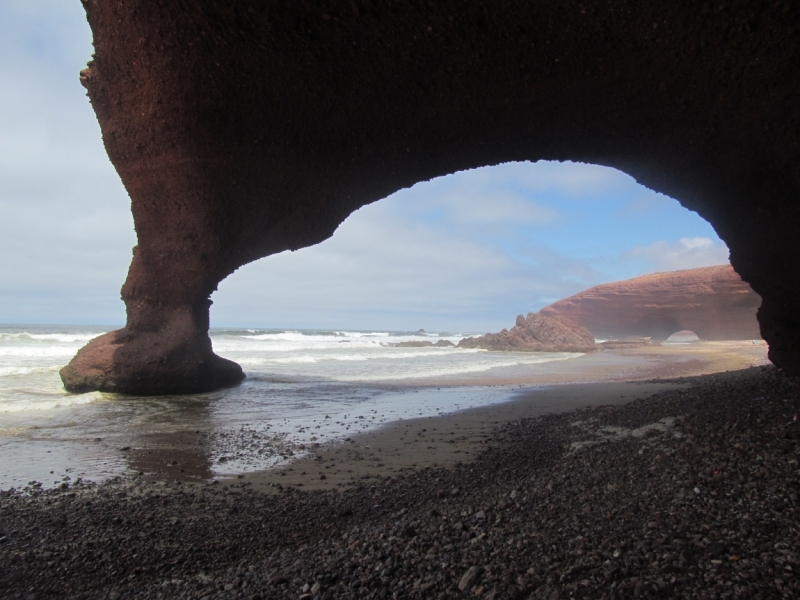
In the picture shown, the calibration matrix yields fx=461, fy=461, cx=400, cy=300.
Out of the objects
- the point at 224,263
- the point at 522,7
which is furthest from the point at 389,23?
the point at 224,263

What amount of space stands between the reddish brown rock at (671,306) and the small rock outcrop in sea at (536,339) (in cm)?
1767

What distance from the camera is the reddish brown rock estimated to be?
130 feet

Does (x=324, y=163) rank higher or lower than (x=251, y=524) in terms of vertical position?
higher

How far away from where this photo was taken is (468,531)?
2.13 meters

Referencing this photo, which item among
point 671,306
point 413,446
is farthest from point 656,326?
point 413,446

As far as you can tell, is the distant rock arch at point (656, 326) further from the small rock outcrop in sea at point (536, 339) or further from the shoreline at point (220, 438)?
the shoreline at point (220, 438)

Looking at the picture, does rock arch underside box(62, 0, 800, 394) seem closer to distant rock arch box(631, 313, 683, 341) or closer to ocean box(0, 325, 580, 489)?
ocean box(0, 325, 580, 489)

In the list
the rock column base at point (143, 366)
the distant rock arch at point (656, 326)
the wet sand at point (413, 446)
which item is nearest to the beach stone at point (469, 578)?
the wet sand at point (413, 446)

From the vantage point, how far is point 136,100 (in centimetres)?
633

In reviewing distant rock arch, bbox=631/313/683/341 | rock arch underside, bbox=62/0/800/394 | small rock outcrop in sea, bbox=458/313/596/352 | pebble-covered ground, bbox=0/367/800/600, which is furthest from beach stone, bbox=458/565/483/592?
distant rock arch, bbox=631/313/683/341

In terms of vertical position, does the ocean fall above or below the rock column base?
below

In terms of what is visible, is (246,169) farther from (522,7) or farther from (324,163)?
(522,7)

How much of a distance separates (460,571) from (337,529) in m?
0.81

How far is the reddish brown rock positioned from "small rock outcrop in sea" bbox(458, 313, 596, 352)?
17666 mm
